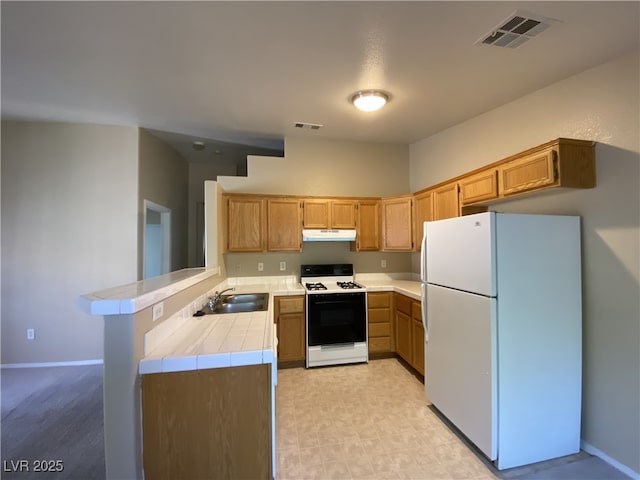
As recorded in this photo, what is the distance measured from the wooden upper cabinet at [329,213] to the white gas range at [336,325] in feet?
2.86

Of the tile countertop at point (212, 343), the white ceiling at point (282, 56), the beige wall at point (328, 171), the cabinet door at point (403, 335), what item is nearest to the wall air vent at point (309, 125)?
the white ceiling at point (282, 56)

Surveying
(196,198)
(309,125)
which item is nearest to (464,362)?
(309,125)

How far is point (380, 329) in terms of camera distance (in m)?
Answer: 3.46

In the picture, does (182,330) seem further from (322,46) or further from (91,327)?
(91,327)

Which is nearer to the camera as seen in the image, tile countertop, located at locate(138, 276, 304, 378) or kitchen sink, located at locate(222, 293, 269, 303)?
tile countertop, located at locate(138, 276, 304, 378)

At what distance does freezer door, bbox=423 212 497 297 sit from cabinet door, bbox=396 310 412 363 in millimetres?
955

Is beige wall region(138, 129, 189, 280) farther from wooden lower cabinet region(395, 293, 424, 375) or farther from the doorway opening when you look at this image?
wooden lower cabinet region(395, 293, 424, 375)

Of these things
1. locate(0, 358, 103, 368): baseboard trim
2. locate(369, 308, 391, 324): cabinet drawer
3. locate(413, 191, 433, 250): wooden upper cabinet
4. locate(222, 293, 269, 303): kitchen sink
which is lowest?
locate(0, 358, 103, 368): baseboard trim

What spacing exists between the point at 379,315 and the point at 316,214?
1.56 m

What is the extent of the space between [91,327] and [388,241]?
392 centimetres

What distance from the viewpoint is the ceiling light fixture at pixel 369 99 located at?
250 centimetres

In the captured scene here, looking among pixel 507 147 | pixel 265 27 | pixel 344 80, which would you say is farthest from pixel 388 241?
pixel 265 27

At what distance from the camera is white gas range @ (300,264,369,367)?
3.26m

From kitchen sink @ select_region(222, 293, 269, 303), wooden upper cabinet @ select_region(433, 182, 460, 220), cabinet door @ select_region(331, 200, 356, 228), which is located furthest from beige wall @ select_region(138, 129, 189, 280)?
wooden upper cabinet @ select_region(433, 182, 460, 220)
